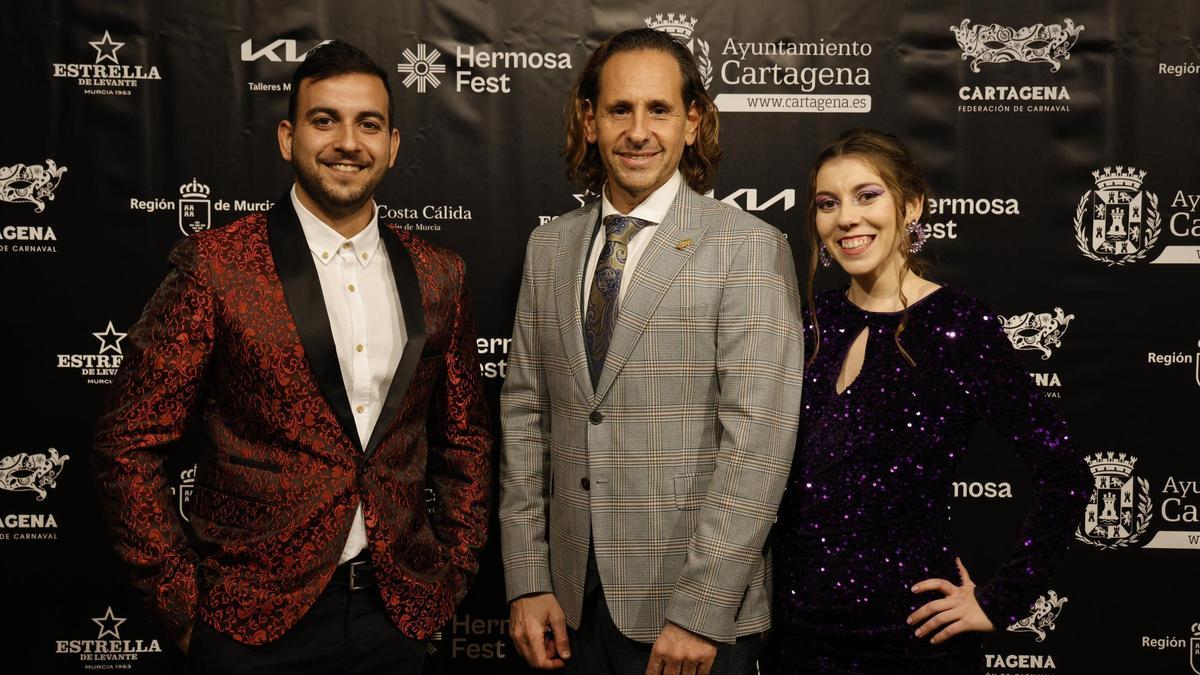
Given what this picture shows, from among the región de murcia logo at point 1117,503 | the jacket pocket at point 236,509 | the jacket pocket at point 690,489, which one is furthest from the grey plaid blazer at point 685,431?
the región de murcia logo at point 1117,503

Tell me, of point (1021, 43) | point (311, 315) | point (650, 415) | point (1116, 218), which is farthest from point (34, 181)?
point (1116, 218)

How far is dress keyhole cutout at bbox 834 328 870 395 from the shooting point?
200 centimetres

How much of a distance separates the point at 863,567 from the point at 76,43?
9.20ft

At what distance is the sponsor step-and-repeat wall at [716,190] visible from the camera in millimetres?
3090

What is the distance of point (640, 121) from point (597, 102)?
17cm

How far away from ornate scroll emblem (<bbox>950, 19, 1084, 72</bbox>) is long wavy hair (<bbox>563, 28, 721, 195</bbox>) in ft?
4.01

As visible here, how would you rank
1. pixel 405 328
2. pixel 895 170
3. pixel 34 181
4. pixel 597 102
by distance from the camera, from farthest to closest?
pixel 34 181, pixel 597 102, pixel 405 328, pixel 895 170

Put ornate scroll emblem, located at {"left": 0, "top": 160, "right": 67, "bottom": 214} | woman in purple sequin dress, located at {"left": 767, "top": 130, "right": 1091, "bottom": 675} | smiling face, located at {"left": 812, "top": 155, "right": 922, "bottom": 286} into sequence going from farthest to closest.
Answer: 1. ornate scroll emblem, located at {"left": 0, "top": 160, "right": 67, "bottom": 214}
2. smiling face, located at {"left": 812, "top": 155, "right": 922, "bottom": 286}
3. woman in purple sequin dress, located at {"left": 767, "top": 130, "right": 1091, "bottom": 675}

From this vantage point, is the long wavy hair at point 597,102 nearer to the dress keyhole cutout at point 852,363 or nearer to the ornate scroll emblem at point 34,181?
the dress keyhole cutout at point 852,363

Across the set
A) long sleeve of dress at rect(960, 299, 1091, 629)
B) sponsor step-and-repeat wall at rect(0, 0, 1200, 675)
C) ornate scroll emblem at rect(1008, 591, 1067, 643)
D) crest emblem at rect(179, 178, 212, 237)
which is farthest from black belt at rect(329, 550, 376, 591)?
ornate scroll emblem at rect(1008, 591, 1067, 643)

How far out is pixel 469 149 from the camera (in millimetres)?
3119

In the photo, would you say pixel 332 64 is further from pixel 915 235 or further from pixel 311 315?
pixel 915 235

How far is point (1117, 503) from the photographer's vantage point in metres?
3.13

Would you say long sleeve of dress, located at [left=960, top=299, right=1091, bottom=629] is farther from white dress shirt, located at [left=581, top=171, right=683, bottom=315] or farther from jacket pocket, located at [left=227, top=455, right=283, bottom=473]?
jacket pocket, located at [left=227, top=455, right=283, bottom=473]
